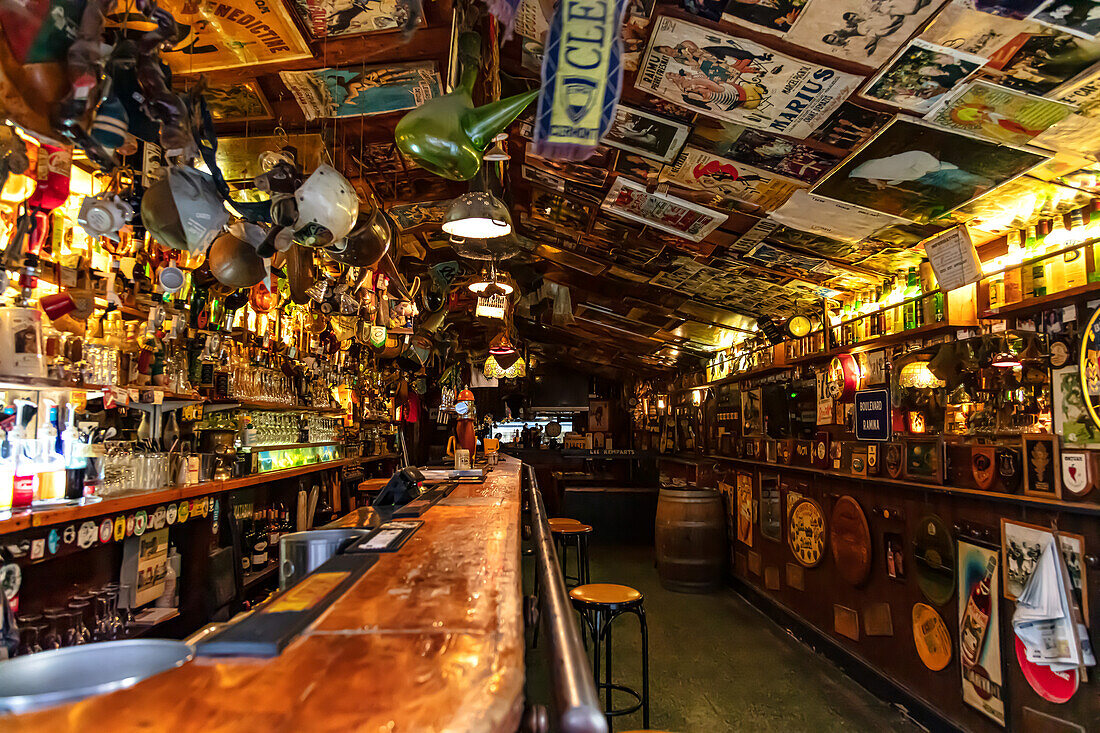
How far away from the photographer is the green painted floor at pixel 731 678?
11.5 ft

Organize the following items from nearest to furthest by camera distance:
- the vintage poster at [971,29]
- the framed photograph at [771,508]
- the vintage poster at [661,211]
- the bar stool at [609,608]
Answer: the vintage poster at [971,29] → the bar stool at [609,608] → the vintage poster at [661,211] → the framed photograph at [771,508]

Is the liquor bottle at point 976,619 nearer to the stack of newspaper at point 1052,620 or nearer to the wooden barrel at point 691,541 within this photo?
the stack of newspaper at point 1052,620

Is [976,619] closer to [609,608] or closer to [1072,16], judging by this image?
[609,608]

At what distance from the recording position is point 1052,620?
8.52 ft

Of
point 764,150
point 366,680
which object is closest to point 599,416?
point 764,150

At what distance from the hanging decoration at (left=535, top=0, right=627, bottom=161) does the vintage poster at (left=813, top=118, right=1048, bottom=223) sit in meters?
1.39

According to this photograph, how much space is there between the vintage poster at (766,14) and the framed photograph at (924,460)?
2.42m

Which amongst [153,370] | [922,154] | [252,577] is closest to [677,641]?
[252,577]

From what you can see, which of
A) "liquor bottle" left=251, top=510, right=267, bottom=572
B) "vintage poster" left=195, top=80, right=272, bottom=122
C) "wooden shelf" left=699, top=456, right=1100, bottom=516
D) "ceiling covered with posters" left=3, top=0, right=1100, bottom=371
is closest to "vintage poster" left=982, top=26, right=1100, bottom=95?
"ceiling covered with posters" left=3, top=0, right=1100, bottom=371

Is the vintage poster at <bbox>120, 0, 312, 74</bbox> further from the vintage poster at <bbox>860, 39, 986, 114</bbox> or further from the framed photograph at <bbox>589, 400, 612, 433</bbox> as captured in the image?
the framed photograph at <bbox>589, 400, 612, 433</bbox>

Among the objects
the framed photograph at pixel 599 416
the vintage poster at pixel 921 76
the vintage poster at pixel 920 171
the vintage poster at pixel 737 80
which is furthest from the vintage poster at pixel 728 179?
the framed photograph at pixel 599 416

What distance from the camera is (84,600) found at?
2881mm

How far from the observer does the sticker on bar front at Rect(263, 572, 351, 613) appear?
4.52ft

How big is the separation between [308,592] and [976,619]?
3.22 metres
